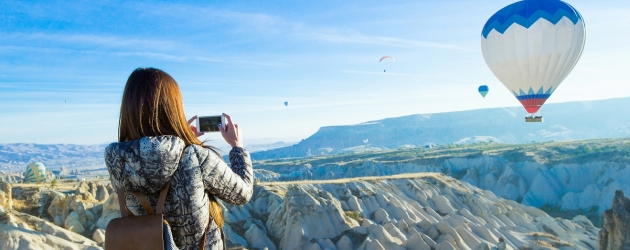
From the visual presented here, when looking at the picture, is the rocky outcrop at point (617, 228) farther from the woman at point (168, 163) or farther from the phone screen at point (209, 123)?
the woman at point (168, 163)

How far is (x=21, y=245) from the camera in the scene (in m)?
14.5

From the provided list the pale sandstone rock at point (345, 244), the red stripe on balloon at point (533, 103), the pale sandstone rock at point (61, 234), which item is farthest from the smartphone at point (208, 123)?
the red stripe on balloon at point (533, 103)

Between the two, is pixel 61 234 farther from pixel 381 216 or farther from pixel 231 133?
pixel 381 216

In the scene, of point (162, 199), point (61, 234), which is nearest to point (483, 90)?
point (61, 234)

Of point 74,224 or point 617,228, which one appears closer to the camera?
point 617,228

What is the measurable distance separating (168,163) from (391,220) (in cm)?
2583

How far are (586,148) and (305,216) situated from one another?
2276 inches

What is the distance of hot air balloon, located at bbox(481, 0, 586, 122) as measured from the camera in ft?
86.7

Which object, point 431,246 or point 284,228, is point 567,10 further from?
point 284,228

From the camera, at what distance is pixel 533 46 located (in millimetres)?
27297

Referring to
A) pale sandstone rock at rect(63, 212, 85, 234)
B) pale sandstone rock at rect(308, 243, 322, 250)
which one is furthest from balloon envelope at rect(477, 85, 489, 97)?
pale sandstone rock at rect(63, 212, 85, 234)

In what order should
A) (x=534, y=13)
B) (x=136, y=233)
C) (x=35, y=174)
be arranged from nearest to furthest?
(x=136, y=233), (x=534, y=13), (x=35, y=174)

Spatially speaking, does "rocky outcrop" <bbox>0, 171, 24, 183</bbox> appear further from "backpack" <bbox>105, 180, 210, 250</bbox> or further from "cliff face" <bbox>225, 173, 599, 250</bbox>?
"backpack" <bbox>105, 180, 210, 250</bbox>

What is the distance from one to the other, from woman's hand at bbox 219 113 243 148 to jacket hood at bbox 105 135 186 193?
17.7 inches
